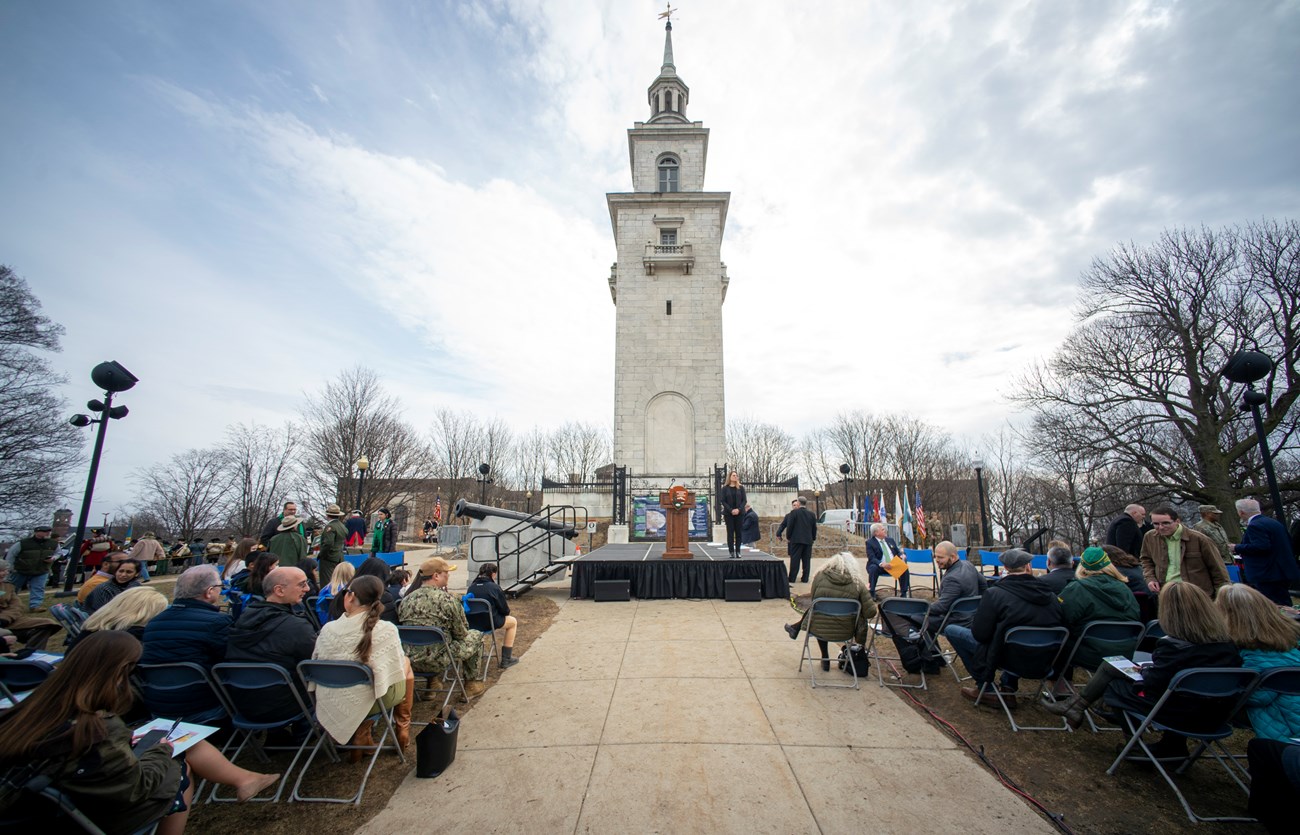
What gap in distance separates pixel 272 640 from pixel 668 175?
Answer: 2695 cm

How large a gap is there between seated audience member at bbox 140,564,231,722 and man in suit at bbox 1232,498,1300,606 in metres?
10.1

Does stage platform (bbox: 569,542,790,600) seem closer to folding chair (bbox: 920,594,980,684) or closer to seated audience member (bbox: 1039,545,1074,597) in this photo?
folding chair (bbox: 920,594,980,684)

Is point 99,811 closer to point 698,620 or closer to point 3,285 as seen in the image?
point 698,620

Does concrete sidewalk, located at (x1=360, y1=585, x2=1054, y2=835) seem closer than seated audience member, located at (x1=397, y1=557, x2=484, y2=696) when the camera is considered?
Yes

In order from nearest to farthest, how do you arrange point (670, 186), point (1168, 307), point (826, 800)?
1. point (826, 800)
2. point (1168, 307)
3. point (670, 186)

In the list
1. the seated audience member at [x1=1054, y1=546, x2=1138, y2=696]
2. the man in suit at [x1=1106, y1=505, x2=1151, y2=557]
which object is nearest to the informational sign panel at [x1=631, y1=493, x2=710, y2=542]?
the man in suit at [x1=1106, y1=505, x2=1151, y2=557]

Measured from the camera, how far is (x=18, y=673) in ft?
12.0

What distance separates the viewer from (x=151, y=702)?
147 inches

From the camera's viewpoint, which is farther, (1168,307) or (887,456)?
(887,456)

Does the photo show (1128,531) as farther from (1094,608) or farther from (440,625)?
(440,625)

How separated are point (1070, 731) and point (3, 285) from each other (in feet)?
103

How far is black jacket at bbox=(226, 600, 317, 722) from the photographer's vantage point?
374cm

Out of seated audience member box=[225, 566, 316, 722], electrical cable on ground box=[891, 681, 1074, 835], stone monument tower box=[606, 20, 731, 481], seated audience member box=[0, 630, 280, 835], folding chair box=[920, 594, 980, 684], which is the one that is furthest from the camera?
stone monument tower box=[606, 20, 731, 481]

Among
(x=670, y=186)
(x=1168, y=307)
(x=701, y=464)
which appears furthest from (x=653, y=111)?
(x=1168, y=307)
